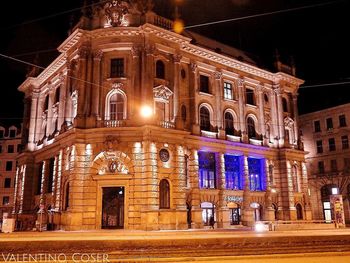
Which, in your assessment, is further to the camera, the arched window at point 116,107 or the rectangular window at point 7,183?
the rectangular window at point 7,183

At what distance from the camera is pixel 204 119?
39688 millimetres

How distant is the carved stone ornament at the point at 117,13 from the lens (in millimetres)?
34225

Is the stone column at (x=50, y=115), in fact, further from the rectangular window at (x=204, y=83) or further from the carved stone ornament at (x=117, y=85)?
the rectangular window at (x=204, y=83)

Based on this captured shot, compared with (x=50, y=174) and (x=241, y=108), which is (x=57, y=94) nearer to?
→ (x=50, y=174)

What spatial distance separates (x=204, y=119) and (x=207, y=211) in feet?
32.5

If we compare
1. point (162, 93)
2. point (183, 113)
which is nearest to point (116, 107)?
point (162, 93)

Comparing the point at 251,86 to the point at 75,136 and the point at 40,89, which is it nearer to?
the point at 75,136

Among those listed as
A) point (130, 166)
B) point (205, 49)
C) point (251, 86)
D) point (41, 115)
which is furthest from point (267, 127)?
point (41, 115)

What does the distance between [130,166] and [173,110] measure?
742 cm

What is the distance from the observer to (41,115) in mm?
45688

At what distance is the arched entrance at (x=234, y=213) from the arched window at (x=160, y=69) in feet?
51.1

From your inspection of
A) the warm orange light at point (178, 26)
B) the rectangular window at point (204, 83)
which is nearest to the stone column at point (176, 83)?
the warm orange light at point (178, 26)

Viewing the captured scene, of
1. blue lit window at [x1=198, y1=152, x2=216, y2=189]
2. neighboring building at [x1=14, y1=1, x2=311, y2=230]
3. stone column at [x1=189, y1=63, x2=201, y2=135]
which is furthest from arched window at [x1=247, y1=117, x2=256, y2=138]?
stone column at [x1=189, y1=63, x2=201, y2=135]

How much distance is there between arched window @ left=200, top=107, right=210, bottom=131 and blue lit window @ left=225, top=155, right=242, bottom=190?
4395mm
